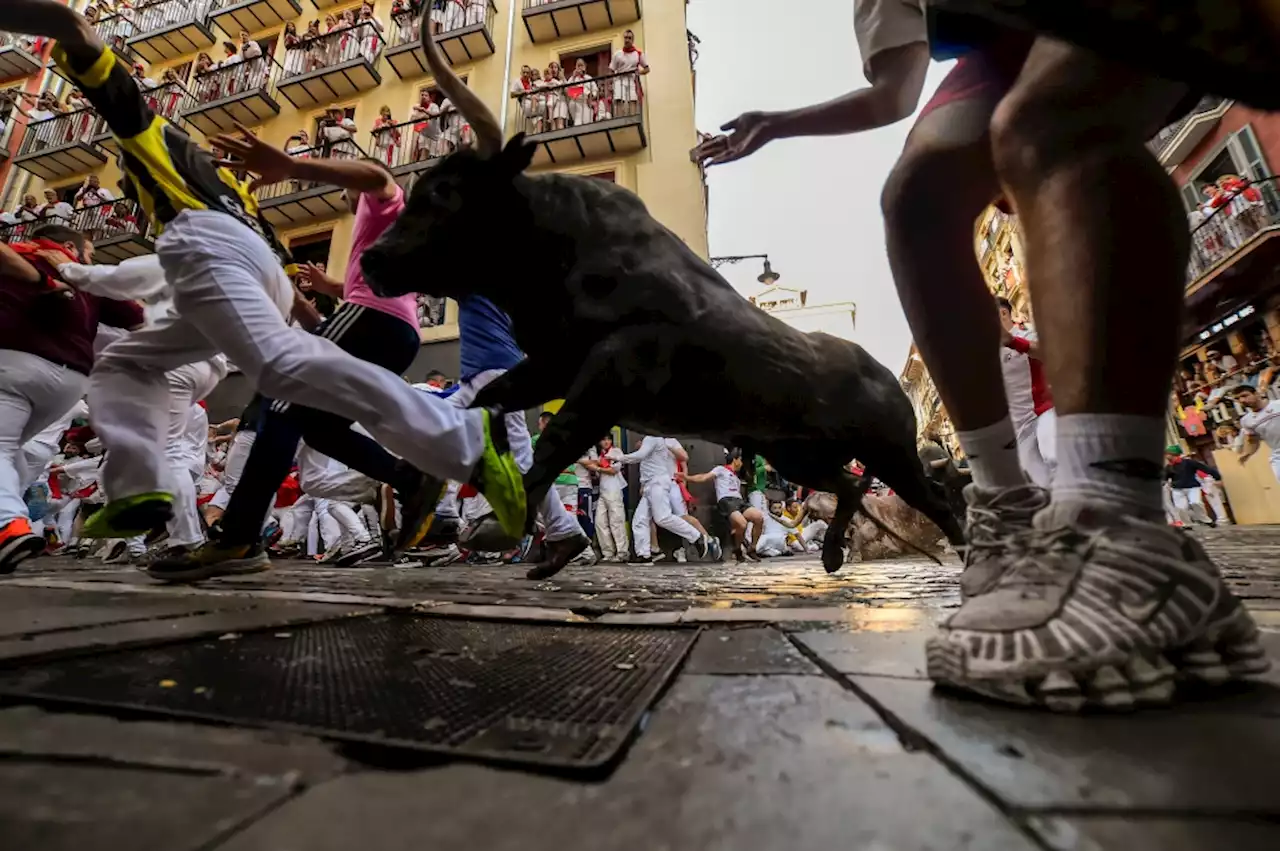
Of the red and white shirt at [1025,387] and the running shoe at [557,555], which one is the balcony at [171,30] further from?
the red and white shirt at [1025,387]

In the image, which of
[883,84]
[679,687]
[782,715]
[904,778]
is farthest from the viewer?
[883,84]

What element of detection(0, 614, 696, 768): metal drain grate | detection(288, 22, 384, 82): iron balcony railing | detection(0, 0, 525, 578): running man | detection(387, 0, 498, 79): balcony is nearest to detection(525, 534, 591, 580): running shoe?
detection(0, 0, 525, 578): running man

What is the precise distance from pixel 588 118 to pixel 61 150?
48.0 ft

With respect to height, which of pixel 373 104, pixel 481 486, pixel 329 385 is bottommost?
pixel 481 486

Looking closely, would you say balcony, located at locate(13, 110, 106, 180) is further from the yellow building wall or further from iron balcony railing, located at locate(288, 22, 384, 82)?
iron balcony railing, located at locate(288, 22, 384, 82)

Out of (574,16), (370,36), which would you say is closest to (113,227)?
(370,36)

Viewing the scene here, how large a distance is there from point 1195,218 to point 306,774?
65.9 ft

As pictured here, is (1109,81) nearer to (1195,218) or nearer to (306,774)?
(306,774)

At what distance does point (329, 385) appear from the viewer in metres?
2.31

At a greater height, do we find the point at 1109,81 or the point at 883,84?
the point at 883,84

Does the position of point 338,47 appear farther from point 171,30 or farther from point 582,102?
point 582,102

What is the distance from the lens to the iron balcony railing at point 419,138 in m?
13.8

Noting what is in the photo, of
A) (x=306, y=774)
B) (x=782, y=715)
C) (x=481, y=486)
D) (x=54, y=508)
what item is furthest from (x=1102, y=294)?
(x=54, y=508)

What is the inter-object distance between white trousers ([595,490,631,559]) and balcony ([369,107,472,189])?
9.20 m
